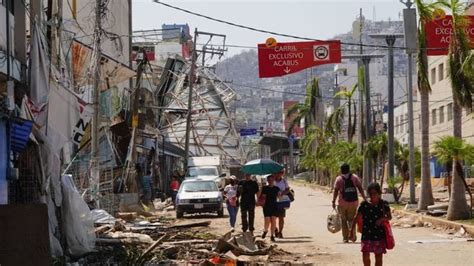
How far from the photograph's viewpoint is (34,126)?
44.4 feet

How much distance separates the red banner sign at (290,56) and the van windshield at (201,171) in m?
15.0

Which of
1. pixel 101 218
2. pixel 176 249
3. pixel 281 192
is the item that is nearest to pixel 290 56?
pixel 281 192

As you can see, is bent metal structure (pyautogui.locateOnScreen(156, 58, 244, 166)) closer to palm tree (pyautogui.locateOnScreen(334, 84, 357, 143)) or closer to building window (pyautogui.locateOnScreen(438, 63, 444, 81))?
palm tree (pyautogui.locateOnScreen(334, 84, 357, 143))

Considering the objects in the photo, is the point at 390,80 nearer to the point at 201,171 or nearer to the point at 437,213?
the point at 437,213

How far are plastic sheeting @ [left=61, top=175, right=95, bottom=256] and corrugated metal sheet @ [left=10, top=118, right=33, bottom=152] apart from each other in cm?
143

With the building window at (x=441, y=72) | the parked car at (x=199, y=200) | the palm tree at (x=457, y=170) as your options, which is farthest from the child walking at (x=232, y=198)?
the building window at (x=441, y=72)

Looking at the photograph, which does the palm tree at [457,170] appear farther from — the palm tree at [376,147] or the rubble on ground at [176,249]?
the palm tree at [376,147]

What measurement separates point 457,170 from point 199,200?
11335 millimetres

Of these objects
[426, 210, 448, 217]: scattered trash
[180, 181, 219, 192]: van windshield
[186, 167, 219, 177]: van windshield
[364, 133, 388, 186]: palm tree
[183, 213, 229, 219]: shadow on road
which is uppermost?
[364, 133, 388, 186]: palm tree

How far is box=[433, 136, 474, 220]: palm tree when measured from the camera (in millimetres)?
23516

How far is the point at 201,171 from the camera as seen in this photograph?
44.2m

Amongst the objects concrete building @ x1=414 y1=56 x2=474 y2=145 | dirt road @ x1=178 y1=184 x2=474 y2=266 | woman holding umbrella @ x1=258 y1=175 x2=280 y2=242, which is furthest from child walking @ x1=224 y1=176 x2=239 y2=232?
concrete building @ x1=414 y1=56 x2=474 y2=145

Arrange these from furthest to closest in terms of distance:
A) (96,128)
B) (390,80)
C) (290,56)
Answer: (390,80), (290,56), (96,128)

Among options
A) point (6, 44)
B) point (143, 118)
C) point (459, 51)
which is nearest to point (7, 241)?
point (6, 44)
